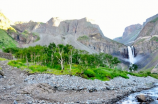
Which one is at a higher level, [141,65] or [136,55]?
[136,55]

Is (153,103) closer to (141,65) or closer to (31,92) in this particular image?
(31,92)

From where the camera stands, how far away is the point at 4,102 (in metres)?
15.8

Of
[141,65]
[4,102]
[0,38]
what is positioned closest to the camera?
[4,102]

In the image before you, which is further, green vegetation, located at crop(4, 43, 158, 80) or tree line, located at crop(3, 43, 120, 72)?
tree line, located at crop(3, 43, 120, 72)

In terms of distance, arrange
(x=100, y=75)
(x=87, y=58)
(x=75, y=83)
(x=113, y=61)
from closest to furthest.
Answer: (x=75, y=83), (x=100, y=75), (x=87, y=58), (x=113, y=61)

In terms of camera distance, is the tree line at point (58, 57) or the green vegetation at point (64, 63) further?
the tree line at point (58, 57)

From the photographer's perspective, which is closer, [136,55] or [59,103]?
[59,103]

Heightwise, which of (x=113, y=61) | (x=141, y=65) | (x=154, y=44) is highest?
(x=154, y=44)

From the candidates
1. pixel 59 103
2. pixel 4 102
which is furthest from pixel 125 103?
pixel 4 102

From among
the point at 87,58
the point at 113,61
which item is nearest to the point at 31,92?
the point at 87,58

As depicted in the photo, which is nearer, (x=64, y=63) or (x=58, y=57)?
(x=58, y=57)

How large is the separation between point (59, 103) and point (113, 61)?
81.4m

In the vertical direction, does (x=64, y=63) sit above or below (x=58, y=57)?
below

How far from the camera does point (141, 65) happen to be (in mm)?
162625
